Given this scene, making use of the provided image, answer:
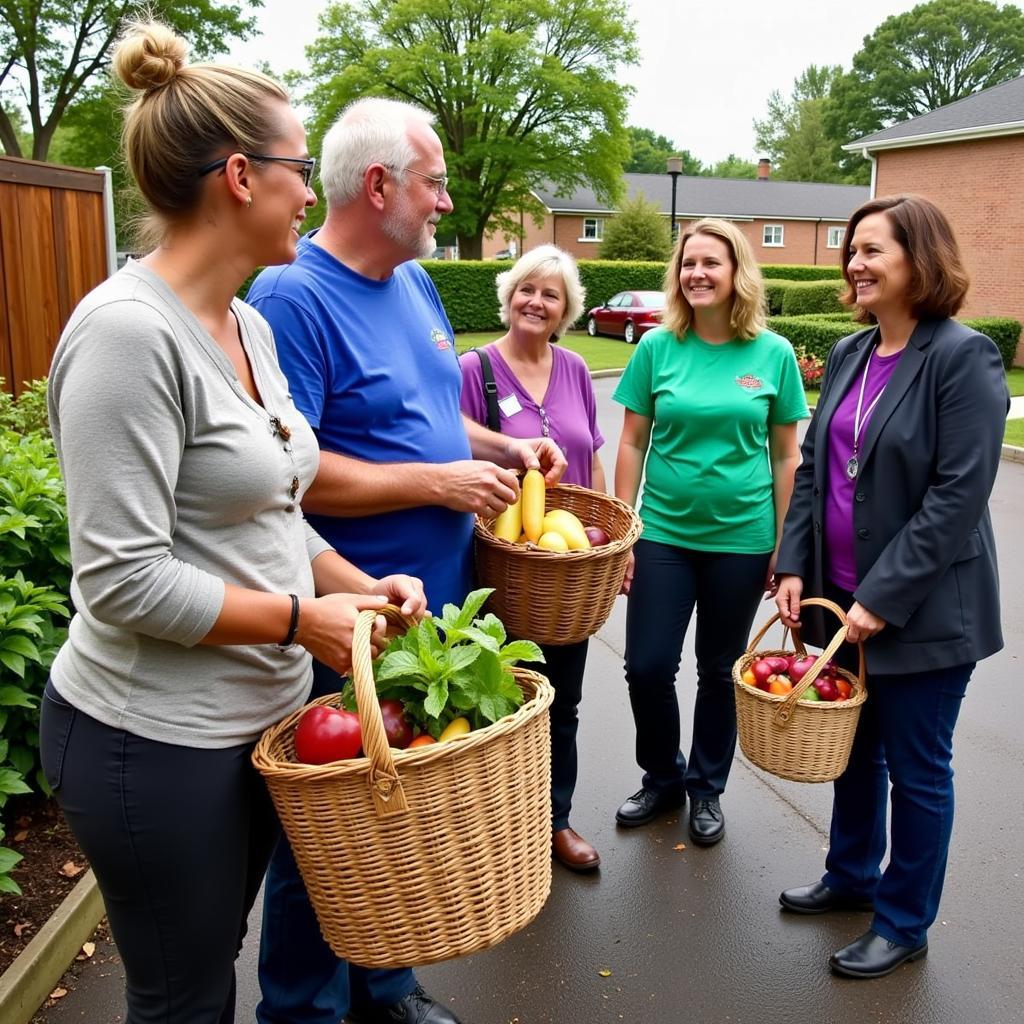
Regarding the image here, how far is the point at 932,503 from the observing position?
266 cm

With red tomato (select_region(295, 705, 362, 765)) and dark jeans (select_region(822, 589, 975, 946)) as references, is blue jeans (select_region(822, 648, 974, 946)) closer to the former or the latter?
dark jeans (select_region(822, 589, 975, 946))

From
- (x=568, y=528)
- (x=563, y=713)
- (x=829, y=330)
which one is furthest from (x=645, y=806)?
(x=829, y=330)

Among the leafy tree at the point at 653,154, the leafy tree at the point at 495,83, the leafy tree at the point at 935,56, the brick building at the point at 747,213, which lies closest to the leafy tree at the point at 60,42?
the leafy tree at the point at 495,83

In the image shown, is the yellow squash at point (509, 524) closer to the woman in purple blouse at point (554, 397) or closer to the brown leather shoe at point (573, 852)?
the woman in purple blouse at point (554, 397)

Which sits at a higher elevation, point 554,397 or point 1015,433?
point 554,397

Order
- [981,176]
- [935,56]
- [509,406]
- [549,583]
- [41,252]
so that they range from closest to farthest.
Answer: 1. [549,583]
2. [509,406]
3. [41,252]
4. [981,176]
5. [935,56]

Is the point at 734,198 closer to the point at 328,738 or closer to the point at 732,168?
the point at 732,168

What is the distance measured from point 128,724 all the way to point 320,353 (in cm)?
100

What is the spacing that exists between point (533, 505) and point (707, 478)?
926mm

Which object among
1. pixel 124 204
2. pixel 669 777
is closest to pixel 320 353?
pixel 124 204

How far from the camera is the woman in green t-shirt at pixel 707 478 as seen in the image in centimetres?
350

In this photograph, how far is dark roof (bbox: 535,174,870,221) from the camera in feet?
156

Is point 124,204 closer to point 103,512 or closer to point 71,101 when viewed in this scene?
point 103,512

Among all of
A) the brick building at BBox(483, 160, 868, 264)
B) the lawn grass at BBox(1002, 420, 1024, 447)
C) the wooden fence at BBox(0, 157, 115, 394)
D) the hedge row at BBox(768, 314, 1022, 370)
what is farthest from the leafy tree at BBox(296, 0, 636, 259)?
the wooden fence at BBox(0, 157, 115, 394)
